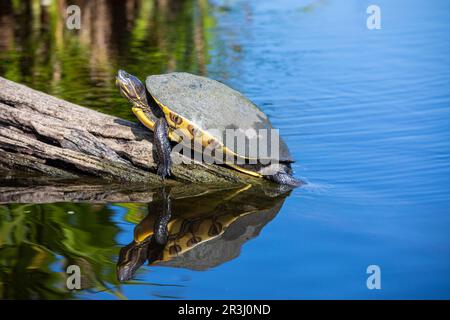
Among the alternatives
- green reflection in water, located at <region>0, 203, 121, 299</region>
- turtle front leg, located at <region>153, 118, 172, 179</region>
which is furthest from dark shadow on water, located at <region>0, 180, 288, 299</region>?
turtle front leg, located at <region>153, 118, 172, 179</region>

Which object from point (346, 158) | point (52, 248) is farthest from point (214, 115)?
point (52, 248)

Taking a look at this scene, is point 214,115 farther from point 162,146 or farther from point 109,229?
point 109,229

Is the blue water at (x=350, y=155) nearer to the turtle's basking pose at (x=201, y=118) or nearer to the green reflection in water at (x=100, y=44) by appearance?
the turtle's basking pose at (x=201, y=118)

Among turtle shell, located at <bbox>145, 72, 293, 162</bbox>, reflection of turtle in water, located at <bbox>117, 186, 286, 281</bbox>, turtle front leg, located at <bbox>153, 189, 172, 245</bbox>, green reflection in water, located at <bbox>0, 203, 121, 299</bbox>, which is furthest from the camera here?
turtle shell, located at <bbox>145, 72, 293, 162</bbox>

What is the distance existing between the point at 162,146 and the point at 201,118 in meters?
0.37

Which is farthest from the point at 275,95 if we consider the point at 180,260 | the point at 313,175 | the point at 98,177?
the point at 180,260

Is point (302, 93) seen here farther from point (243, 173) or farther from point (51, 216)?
point (51, 216)

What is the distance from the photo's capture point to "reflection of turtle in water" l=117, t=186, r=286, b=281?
4.55 meters

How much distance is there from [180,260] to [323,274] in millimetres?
907

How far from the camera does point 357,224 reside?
16.5 feet

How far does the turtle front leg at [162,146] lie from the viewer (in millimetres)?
5516

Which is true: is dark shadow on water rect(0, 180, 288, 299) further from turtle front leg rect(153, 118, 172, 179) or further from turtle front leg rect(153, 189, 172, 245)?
turtle front leg rect(153, 118, 172, 179)

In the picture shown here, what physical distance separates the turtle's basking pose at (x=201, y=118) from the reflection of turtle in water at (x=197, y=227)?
0.24 m

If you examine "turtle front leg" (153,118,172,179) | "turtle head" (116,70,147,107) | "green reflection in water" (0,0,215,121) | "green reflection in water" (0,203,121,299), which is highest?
"green reflection in water" (0,0,215,121)
